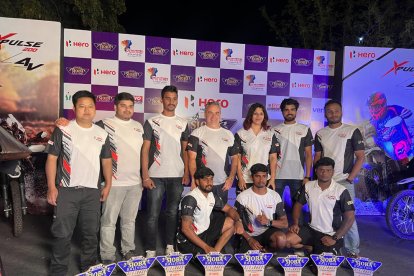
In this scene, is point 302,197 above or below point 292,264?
above

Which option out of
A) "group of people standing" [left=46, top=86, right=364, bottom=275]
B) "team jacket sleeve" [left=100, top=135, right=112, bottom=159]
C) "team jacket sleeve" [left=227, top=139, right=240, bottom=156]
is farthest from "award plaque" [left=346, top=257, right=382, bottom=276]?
"team jacket sleeve" [left=100, top=135, right=112, bottom=159]

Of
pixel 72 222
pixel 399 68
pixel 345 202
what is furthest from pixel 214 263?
pixel 399 68

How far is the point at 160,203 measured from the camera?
372 cm

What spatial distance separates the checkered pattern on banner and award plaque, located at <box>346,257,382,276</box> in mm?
2579

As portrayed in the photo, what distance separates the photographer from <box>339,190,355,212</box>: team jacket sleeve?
3.63 metres

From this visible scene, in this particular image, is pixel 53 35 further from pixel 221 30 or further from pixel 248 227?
pixel 221 30

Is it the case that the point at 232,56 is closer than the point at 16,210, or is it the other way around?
the point at 16,210

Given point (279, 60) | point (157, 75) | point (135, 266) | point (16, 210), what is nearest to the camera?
point (135, 266)

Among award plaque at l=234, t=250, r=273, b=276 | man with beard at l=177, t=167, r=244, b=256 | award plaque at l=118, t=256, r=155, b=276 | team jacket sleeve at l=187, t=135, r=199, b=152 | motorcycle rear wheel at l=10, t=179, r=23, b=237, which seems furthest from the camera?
motorcycle rear wheel at l=10, t=179, r=23, b=237

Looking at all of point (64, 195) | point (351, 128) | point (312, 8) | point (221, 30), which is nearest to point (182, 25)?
point (221, 30)

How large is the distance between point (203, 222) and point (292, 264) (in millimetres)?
841

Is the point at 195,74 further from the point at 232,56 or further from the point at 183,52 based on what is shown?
the point at 232,56

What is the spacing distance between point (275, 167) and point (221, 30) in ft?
40.6

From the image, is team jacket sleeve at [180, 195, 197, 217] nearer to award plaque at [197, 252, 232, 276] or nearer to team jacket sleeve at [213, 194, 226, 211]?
team jacket sleeve at [213, 194, 226, 211]
